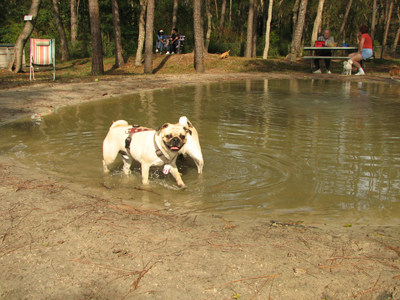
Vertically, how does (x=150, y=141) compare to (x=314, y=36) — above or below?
below

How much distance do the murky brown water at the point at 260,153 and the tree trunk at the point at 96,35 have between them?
828 centimetres

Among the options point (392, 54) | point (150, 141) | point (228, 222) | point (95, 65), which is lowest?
point (228, 222)

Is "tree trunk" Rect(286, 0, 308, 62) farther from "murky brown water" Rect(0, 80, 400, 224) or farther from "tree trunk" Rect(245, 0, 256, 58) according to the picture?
"murky brown water" Rect(0, 80, 400, 224)

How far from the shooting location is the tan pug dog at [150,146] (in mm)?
5359

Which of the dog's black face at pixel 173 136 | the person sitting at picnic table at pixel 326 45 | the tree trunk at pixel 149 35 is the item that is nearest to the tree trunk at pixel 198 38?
the tree trunk at pixel 149 35

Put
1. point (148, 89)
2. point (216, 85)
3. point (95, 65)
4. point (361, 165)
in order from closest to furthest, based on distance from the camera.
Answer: point (361, 165)
point (148, 89)
point (216, 85)
point (95, 65)

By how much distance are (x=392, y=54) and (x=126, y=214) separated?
144ft

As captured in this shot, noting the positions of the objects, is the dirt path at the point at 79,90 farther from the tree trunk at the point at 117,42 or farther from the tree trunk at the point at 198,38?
the tree trunk at the point at 117,42

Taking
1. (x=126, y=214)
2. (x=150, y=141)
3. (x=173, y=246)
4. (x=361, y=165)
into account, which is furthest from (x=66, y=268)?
(x=361, y=165)

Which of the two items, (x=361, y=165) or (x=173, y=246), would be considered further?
(x=361, y=165)

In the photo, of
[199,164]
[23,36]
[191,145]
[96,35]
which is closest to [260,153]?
[199,164]

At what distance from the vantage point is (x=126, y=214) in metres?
4.29

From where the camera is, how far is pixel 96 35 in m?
19.5

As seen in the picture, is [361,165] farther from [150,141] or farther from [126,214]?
[126,214]
